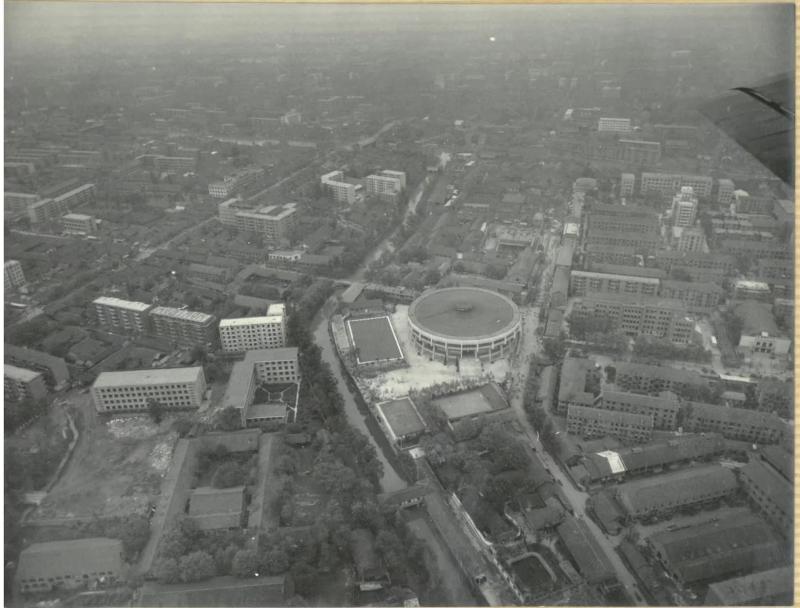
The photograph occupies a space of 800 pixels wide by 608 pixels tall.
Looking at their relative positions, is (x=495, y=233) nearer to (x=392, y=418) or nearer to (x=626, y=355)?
(x=626, y=355)

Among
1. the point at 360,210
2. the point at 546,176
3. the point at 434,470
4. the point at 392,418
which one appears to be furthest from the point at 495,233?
the point at 434,470

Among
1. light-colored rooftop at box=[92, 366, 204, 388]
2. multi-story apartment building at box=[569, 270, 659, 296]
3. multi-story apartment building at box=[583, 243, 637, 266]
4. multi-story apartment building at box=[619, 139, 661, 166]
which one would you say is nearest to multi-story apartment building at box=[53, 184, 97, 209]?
light-colored rooftop at box=[92, 366, 204, 388]

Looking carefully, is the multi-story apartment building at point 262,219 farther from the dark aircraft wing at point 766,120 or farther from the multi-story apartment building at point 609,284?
the dark aircraft wing at point 766,120

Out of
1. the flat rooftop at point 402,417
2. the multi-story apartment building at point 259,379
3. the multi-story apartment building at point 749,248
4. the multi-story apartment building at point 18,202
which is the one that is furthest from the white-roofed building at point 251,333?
the multi-story apartment building at point 749,248

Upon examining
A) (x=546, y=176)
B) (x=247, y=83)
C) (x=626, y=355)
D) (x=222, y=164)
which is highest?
(x=247, y=83)

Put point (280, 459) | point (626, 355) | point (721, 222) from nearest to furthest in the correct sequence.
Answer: point (280, 459)
point (626, 355)
point (721, 222)

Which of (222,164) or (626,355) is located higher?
(222,164)

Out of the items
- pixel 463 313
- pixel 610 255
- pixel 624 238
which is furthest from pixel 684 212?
pixel 463 313
